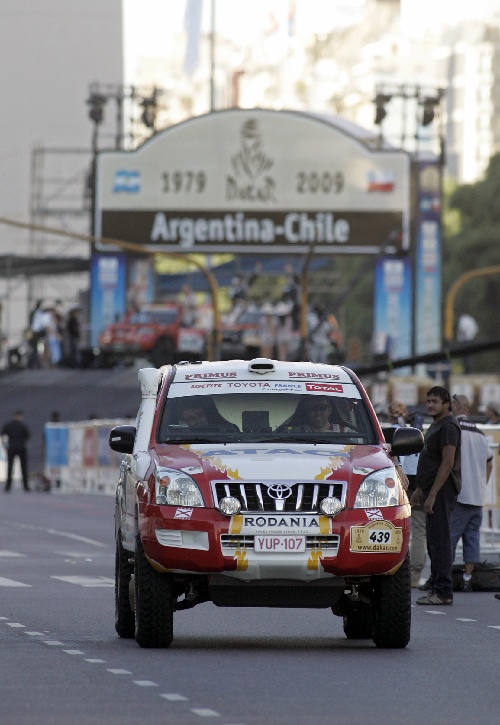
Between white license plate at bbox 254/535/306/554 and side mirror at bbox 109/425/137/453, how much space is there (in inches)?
61.7

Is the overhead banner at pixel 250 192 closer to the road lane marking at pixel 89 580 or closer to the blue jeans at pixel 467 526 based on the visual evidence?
the road lane marking at pixel 89 580

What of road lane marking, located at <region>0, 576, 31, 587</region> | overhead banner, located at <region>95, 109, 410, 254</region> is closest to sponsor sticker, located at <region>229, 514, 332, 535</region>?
road lane marking, located at <region>0, 576, 31, 587</region>

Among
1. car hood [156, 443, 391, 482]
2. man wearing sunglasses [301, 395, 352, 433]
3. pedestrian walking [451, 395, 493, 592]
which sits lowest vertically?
pedestrian walking [451, 395, 493, 592]

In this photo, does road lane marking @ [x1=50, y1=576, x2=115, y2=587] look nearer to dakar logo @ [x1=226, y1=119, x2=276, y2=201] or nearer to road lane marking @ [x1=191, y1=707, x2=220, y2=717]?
road lane marking @ [x1=191, y1=707, x2=220, y2=717]

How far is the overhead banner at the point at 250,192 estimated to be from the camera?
203 ft

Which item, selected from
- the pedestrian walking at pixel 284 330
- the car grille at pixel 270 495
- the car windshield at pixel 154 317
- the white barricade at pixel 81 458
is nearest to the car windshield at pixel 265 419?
the car grille at pixel 270 495

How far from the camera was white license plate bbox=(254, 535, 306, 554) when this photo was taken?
1213 centimetres

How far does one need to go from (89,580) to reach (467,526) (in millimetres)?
3613

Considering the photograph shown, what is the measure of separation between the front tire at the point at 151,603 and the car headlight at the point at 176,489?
37 cm

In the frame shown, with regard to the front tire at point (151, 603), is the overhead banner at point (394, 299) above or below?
above

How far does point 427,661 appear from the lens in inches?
477

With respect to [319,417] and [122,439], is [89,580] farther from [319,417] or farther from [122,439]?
[319,417]

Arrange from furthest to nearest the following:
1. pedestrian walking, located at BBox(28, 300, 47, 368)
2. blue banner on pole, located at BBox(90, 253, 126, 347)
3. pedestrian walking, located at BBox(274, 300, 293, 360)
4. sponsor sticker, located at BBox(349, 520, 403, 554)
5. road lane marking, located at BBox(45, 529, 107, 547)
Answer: pedestrian walking, located at BBox(28, 300, 47, 368), blue banner on pole, located at BBox(90, 253, 126, 347), pedestrian walking, located at BBox(274, 300, 293, 360), road lane marking, located at BBox(45, 529, 107, 547), sponsor sticker, located at BBox(349, 520, 403, 554)

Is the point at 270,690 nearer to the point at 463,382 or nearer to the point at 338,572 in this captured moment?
the point at 338,572
